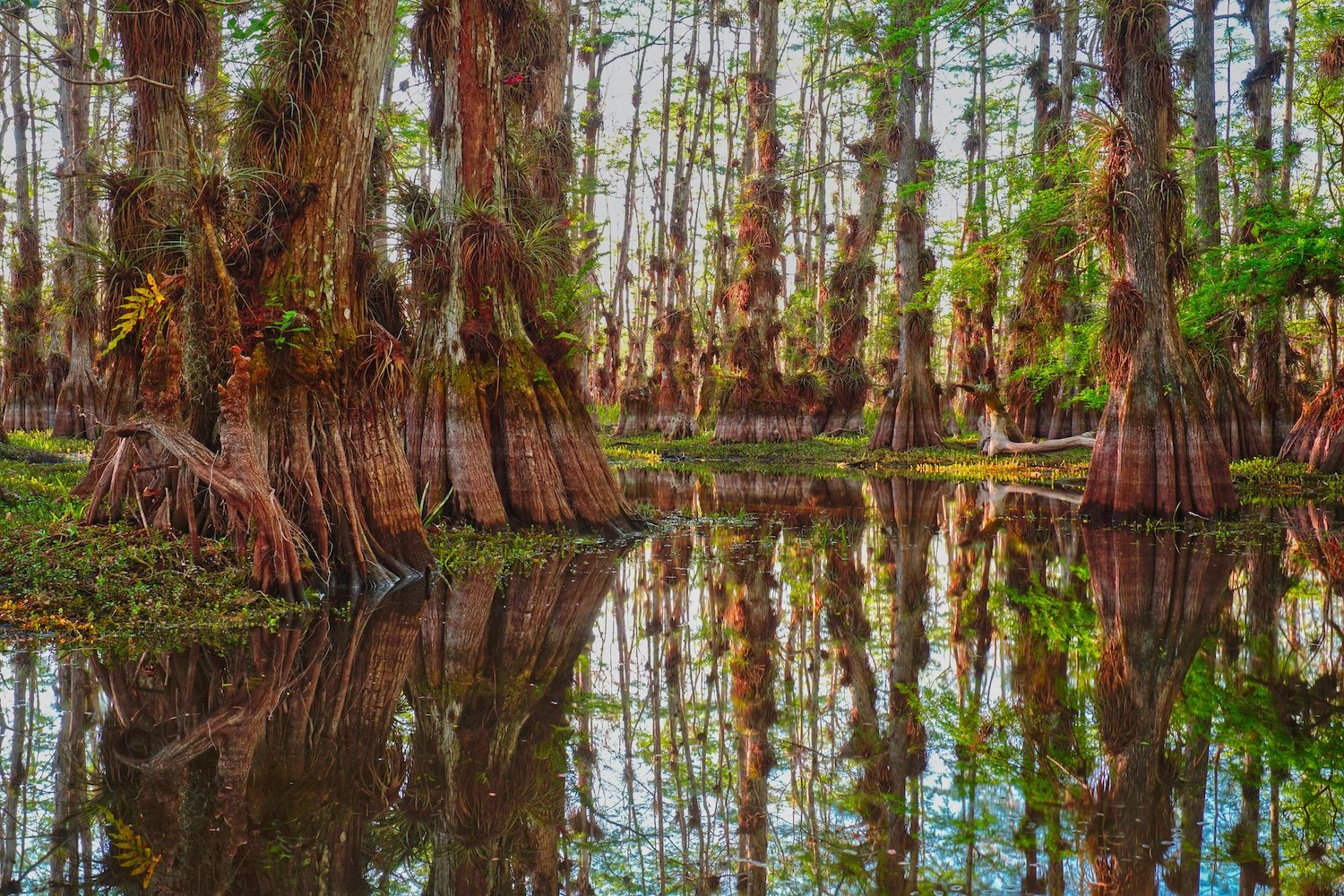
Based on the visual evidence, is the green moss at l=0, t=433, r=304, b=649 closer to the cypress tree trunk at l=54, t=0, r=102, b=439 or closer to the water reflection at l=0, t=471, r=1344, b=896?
the water reflection at l=0, t=471, r=1344, b=896

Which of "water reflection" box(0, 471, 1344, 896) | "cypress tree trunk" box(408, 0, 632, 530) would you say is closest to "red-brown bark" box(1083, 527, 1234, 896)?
"water reflection" box(0, 471, 1344, 896)

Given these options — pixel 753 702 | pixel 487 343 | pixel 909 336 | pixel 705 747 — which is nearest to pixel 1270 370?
pixel 909 336

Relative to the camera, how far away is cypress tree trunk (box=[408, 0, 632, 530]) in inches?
430

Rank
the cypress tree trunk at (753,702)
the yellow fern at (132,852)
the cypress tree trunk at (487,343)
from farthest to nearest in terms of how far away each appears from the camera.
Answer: the cypress tree trunk at (487,343), the cypress tree trunk at (753,702), the yellow fern at (132,852)

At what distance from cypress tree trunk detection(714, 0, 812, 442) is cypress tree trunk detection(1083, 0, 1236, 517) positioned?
13.0m

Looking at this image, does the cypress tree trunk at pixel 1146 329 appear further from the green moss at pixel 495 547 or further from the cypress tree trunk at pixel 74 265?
the cypress tree trunk at pixel 74 265

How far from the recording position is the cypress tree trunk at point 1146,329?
41.1 ft

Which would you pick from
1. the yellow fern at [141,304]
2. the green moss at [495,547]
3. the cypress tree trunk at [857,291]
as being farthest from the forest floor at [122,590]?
the cypress tree trunk at [857,291]

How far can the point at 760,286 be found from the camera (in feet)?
88.8

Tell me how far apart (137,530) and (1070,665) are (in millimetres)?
6609

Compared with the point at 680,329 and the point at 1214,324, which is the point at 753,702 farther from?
the point at 680,329

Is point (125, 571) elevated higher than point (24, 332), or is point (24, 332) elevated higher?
point (24, 332)

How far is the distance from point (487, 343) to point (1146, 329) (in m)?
8.26

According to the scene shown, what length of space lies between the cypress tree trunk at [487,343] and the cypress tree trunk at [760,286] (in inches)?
584
